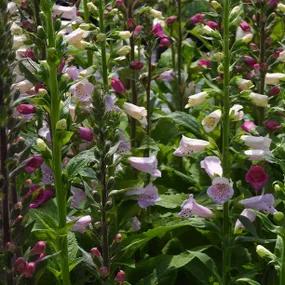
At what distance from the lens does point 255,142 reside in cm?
373

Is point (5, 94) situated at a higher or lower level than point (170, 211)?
higher

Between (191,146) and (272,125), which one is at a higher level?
(191,146)

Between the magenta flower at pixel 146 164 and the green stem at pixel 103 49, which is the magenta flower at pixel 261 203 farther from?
the green stem at pixel 103 49

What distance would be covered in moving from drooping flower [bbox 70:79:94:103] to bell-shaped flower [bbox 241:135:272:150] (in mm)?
830

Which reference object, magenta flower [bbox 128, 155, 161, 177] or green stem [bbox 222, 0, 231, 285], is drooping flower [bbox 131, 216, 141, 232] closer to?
magenta flower [bbox 128, 155, 161, 177]

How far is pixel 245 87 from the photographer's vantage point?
12.6 feet

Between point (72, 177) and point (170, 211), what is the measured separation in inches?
48.1

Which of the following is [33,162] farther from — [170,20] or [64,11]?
[170,20]

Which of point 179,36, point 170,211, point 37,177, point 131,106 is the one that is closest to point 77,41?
point 131,106

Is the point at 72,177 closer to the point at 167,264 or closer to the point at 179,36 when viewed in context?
the point at 167,264

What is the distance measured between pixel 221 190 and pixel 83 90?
0.90 meters

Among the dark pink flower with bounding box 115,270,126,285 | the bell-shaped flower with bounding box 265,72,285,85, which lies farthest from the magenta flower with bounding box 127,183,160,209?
the bell-shaped flower with bounding box 265,72,285,85

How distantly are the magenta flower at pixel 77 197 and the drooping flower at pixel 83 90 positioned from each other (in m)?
0.46

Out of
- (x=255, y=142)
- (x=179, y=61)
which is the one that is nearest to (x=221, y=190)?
(x=255, y=142)
